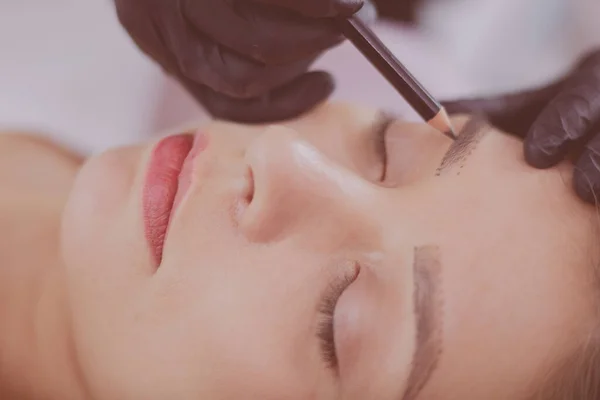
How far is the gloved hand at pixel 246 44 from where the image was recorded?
2.42 ft

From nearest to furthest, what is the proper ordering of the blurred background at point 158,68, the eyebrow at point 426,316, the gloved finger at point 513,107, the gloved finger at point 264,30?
the eyebrow at point 426,316 < the gloved finger at point 264,30 < the gloved finger at point 513,107 < the blurred background at point 158,68

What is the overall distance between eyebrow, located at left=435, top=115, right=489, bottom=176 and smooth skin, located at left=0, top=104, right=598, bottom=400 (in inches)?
0.5

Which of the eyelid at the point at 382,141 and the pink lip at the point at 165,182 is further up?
the pink lip at the point at 165,182

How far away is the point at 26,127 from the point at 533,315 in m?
0.85

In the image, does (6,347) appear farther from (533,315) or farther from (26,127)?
(533,315)

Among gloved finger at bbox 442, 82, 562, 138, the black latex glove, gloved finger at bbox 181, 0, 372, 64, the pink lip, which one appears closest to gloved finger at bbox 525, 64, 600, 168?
the black latex glove

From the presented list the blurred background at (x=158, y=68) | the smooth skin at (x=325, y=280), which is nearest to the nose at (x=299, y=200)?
the smooth skin at (x=325, y=280)

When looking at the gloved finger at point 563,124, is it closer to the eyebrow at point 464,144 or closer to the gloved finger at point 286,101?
the eyebrow at point 464,144

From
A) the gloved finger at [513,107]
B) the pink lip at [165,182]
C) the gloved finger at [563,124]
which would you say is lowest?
the gloved finger at [513,107]

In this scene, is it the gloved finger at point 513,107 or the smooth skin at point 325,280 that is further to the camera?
the gloved finger at point 513,107

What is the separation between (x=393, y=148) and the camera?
774 millimetres

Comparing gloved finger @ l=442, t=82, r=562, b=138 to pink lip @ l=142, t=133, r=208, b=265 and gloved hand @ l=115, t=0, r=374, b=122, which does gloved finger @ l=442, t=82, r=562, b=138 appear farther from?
pink lip @ l=142, t=133, r=208, b=265

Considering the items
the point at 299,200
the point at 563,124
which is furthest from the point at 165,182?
the point at 563,124

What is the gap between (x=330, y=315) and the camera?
655 millimetres
